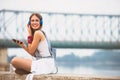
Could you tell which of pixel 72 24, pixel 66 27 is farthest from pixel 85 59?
pixel 72 24

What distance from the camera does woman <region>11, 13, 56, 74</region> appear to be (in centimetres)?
249

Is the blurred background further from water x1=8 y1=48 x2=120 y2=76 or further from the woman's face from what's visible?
the woman's face

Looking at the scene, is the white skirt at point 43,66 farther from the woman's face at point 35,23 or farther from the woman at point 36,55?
the woman's face at point 35,23

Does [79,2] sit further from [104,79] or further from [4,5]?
[104,79]

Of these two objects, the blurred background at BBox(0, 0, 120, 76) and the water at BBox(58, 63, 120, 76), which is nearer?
the blurred background at BBox(0, 0, 120, 76)

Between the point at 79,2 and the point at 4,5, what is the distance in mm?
1064

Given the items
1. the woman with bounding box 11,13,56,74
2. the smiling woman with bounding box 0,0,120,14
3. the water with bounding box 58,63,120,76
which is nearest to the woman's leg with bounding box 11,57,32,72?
the woman with bounding box 11,13,56,74

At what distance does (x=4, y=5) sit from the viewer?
4.24 meters

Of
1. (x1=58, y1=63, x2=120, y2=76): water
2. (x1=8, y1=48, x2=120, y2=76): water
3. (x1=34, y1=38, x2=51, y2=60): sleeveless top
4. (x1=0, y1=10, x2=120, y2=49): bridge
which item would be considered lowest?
(x1=58, y1=63, x2=120, y2=76): water

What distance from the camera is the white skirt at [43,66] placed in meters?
2.54

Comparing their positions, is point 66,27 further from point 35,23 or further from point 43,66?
point 43,66

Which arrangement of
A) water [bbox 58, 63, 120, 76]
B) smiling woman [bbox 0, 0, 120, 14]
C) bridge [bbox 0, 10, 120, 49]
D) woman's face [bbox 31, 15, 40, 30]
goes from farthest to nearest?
water [bbox 58, 63, 120, 76]
bridge [bbox 0, 10, 120, 49]
smiling woman [bbox 0, 0, 120, 14]
woman's face [bbox 31, 15, 40, 30]

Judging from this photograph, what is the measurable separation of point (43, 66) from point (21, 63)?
0.64 feet

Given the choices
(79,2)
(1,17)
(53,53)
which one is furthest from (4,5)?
(53,53)
